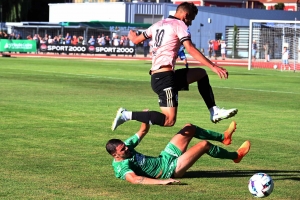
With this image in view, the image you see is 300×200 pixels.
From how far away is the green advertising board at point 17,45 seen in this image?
6375 cm

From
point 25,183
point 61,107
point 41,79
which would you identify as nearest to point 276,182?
point 25,183

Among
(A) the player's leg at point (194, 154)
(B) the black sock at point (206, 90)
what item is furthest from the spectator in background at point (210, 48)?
(A) the player's leg at point (194, 154)

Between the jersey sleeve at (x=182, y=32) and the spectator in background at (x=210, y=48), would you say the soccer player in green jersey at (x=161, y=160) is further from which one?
the spectator in background at (x=210, y=48)

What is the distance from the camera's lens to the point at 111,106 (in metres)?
20.3

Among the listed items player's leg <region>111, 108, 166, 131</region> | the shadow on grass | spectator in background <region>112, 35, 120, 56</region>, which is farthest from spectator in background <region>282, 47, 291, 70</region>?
player's leg <region>111, 108, 166, 131</region>

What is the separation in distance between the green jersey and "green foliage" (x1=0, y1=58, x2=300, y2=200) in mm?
199

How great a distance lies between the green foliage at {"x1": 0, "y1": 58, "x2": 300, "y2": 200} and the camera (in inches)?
367

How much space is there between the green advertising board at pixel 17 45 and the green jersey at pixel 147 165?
5478 cm

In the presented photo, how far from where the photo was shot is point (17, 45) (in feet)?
213

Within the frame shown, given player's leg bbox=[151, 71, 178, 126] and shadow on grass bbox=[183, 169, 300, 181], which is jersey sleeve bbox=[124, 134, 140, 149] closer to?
player's leg bbox=[151, 71, 178, 126]

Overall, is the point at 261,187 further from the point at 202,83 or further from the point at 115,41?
the point at 115,41

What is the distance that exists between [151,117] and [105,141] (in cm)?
318

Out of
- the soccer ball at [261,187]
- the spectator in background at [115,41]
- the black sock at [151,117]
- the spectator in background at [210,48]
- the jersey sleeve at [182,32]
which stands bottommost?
the spectator in background at [210,48]

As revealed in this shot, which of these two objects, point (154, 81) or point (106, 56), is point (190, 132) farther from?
point (106, 56)
